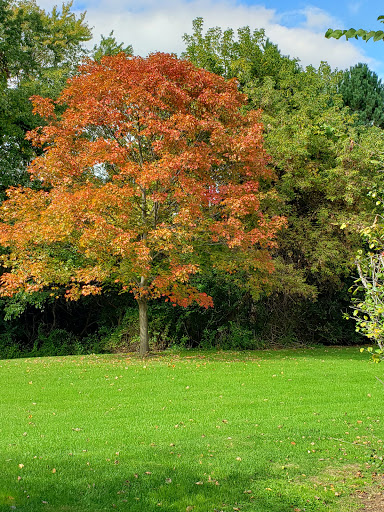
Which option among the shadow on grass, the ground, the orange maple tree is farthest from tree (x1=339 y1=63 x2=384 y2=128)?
the shadow on grass

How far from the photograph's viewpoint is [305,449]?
5.86 m

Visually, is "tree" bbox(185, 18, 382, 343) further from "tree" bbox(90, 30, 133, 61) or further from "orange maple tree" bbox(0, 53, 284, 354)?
"tree" bbox(90, 30, 133, 61)

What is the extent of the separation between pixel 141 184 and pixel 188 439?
24.8ft

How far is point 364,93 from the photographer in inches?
928

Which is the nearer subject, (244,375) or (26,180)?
(244,375)

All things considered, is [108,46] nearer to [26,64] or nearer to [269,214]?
[26,64]

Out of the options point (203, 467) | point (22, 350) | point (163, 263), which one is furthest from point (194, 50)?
point (203, 467)

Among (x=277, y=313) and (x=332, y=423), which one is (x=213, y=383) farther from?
(x=277, y=313)

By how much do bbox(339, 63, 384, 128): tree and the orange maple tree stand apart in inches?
431

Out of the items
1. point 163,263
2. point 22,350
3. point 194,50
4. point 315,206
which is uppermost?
point 194,50

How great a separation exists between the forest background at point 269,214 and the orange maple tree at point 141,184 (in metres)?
2.58

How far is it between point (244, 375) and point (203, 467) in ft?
20.3

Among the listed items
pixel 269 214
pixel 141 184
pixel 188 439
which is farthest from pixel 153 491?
pixel 269 214

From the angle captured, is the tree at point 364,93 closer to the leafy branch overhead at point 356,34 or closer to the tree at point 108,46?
the tree at point 108,46
